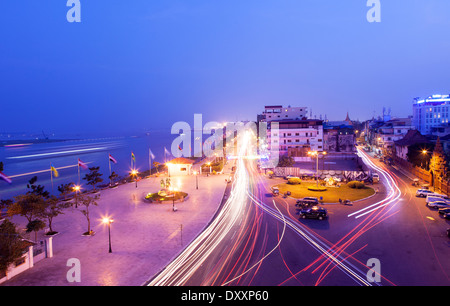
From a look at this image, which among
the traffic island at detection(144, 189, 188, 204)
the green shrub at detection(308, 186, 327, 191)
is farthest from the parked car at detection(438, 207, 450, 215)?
the traffic island at detection(144, 189, 188, 204)

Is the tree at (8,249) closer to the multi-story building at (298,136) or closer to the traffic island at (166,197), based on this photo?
the traffic island at (166,197)

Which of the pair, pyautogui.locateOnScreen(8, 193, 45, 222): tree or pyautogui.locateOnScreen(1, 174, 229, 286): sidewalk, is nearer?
pyautogui.locateOnScreen(1, 174, 229, 286): sidewalk

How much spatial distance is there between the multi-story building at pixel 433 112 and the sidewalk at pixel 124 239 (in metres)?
104

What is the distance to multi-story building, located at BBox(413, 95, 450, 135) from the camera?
334 feet

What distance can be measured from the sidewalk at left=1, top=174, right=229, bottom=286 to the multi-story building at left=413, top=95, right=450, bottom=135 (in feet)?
340

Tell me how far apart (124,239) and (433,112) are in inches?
4767

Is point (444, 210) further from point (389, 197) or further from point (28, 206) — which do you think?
point (28, 206)

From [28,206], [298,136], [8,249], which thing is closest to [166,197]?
[28,206]

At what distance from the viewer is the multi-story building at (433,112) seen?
101875 millimetres

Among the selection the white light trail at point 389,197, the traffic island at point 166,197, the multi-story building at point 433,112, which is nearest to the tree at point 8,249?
the traffic island at point 166,197

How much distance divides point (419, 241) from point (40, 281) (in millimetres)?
25334

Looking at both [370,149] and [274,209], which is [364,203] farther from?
[370,149]

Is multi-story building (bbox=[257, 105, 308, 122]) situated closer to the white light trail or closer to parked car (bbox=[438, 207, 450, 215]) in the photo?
the white light trail

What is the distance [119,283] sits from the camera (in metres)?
15.4
